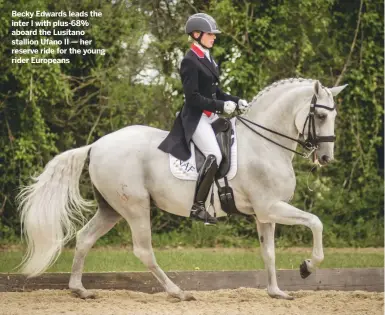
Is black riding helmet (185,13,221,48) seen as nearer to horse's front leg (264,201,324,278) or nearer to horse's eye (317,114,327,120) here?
horse's eye (317,114,327,120)

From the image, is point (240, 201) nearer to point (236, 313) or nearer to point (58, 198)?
point (236, 313)

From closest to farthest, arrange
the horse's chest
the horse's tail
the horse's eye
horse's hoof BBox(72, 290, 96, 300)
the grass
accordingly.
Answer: the horse's eye → the horse's chest → horse's hoof BBox(72, 290, 96, 300) → the horse's tail → the grass

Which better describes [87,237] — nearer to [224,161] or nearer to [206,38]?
[224,161]

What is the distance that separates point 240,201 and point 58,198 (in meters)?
1.74

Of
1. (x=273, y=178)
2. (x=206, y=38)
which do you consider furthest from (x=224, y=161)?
(x=206, y=38)

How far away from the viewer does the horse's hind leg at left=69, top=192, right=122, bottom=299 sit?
7225mm

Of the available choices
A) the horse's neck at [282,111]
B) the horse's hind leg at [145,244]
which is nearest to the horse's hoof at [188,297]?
the horse's hind leg at [145,244]

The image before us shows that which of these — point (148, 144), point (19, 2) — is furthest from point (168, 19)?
point (148, 144)

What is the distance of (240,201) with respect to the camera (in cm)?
711

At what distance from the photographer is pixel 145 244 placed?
23.6 ft

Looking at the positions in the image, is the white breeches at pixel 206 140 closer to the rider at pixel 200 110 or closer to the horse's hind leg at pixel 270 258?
the rider at pixel 200 110

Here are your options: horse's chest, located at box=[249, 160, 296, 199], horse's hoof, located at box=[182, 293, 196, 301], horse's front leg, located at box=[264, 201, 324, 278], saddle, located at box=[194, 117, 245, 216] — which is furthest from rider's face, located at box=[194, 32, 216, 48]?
horse's hoof, located at box=[182, 293, 196, 301]

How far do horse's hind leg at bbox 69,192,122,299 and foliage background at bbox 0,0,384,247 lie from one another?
4.43 meters

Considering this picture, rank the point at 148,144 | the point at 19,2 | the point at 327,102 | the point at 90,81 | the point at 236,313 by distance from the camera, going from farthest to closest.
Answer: the point at 90,81
the point at 19,2
the point at 148,144
the point at 327,102
the point at 236,313
